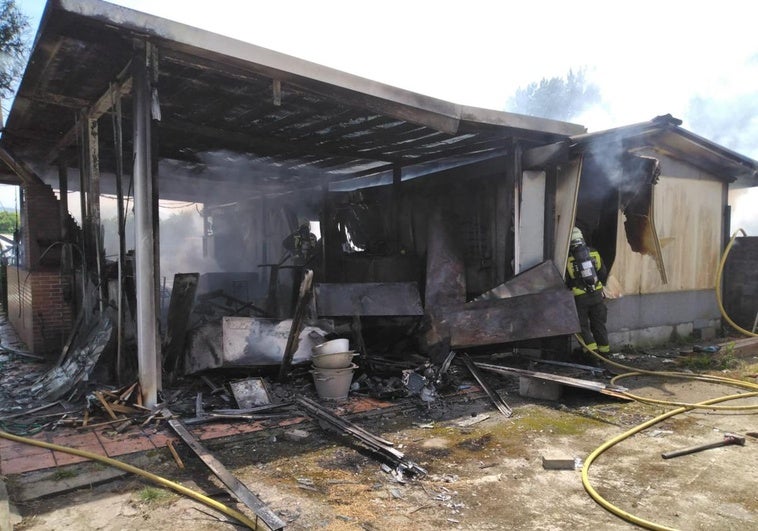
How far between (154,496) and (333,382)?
2469mm

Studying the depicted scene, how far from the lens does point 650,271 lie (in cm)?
862

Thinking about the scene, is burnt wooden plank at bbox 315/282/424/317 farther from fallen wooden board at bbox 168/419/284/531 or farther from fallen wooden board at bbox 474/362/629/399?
fallen wooden board at bbox 168/419/284/531

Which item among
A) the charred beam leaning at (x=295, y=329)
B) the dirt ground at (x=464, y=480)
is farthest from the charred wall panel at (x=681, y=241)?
the charred beam leaning at (x=295, y=329)

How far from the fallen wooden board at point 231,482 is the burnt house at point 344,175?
88 cm

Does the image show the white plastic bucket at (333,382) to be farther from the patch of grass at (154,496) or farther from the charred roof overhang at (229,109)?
the charred roof overhang at (229,109)

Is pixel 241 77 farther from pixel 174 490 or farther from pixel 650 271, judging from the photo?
pixel 650 271

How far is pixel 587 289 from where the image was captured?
7293 mm

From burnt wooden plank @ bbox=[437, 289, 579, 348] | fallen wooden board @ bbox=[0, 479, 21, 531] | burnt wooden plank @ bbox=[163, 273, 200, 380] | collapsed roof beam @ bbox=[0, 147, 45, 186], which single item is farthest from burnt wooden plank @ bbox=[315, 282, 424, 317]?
collapsed roof beam @ bbox=[0, 147, 45, 186]

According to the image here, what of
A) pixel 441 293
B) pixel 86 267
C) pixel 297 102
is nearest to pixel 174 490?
pixel 297 102

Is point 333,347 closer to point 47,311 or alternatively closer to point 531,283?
point 531,283

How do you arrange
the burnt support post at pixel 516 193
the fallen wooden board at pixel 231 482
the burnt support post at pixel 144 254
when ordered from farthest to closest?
the burnt support post at pixel 516 193 → the burnt support post at pixel 144 254 → the fallen wooden board at pixel 231 482

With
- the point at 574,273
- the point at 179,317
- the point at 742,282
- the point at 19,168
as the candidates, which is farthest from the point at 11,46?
the point at 742,282

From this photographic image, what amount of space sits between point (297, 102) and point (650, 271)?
669 cm

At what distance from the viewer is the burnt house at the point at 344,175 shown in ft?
15.9
